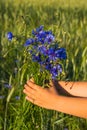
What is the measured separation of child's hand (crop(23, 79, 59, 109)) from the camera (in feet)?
5.55

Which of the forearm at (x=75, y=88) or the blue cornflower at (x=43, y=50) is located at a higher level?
the blue cornflower at (x=43, y=50)

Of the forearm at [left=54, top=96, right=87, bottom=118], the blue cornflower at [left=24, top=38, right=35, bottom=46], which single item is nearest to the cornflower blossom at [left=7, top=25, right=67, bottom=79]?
the blue cornflower at [left=24, top=38, right=35, bottom=46]

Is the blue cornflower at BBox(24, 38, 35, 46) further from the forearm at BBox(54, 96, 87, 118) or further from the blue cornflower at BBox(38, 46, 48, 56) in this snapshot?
the forearm at BBox(54, 96, 87, 118)

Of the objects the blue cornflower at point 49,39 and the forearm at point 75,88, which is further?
the forearm at point 75,88

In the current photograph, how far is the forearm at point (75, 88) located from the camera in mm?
1826

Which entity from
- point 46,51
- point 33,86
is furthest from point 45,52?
point 33,86

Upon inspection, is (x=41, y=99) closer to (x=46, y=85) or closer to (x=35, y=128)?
(x=46, y=85)

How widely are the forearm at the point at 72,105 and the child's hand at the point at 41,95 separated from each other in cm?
3

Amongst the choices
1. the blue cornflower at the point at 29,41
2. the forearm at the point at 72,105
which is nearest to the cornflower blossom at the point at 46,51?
the blue cornflower at the point at 29,41

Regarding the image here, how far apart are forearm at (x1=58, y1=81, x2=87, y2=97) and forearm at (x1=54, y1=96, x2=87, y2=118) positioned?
153 millimetres

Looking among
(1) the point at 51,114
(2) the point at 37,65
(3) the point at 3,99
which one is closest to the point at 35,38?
(2) the point at 37,65

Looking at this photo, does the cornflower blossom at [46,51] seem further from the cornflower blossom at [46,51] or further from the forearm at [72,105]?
the forearm at [72,105]

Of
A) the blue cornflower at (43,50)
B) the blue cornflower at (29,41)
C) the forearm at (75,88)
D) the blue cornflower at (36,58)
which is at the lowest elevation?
the forearm at (75,88)

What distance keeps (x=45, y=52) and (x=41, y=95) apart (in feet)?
0.57
